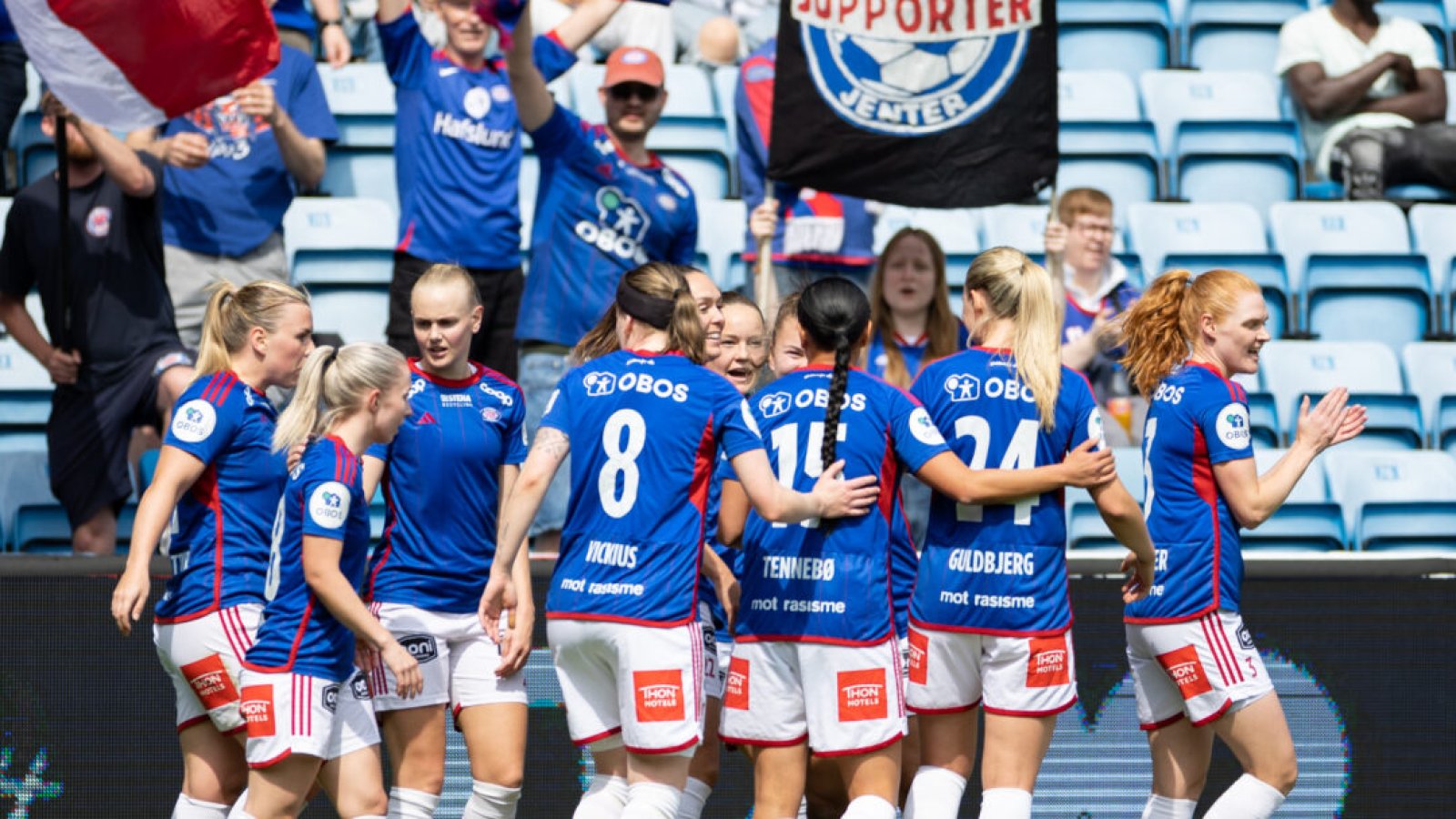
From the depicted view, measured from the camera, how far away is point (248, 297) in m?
5.75

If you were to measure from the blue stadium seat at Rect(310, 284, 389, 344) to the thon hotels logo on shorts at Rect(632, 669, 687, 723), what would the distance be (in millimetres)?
3970

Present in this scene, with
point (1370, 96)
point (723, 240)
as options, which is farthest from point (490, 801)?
point (1370, 96)

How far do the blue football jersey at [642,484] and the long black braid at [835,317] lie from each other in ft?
1.09

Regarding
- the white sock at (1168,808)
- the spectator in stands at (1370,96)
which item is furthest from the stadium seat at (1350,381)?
the white sock at (1168,808)

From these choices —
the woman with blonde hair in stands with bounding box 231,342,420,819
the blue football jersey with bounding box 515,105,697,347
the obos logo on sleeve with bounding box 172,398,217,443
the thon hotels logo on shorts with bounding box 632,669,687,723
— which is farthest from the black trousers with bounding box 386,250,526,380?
the thon hotels logo on shorts with bounding box 632,669,687,723

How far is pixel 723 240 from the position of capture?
9.57 meters

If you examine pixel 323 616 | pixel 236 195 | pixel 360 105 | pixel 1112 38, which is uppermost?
pixel 1112 38

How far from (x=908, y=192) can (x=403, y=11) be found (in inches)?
90.6

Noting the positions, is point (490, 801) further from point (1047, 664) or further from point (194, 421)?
point (1047, 664)

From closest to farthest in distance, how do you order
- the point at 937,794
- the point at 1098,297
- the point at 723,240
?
the point at 937,794, the point at 1098,297, the point at 723,240

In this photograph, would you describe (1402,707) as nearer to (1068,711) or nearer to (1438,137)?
(1068,711)

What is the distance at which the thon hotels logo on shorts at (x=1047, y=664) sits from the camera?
565 cm

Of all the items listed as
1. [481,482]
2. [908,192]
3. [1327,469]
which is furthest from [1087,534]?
[481,482]

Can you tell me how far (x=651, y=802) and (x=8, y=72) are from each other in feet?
17.4
